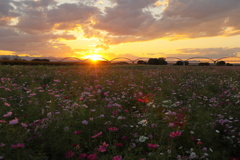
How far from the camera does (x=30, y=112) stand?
4426 mm

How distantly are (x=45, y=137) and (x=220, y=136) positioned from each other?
340cm

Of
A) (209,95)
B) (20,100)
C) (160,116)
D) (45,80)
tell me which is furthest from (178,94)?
(45,80)

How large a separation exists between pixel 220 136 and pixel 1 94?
614cm

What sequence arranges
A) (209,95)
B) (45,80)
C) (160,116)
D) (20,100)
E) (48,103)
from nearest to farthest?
(160,116) → (48,103) → (20,100) → (209,95) → (45,80)

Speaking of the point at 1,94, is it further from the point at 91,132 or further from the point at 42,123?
the point at 91,132

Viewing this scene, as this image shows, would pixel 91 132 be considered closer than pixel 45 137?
No

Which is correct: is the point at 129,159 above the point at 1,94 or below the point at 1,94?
below

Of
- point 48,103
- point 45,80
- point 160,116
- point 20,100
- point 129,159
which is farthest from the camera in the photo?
point 45,80

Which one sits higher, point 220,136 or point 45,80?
point 45,80

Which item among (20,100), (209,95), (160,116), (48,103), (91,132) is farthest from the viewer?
(209,95)

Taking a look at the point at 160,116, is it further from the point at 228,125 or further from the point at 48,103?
the point at 48,103

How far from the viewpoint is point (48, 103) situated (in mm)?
5082

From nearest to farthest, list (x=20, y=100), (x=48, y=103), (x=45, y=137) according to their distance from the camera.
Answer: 1. (x=45, y=137)
2. (x=48, y=103)
3. (x=20, y=100)

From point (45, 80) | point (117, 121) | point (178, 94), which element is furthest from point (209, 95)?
point (45, 80)
